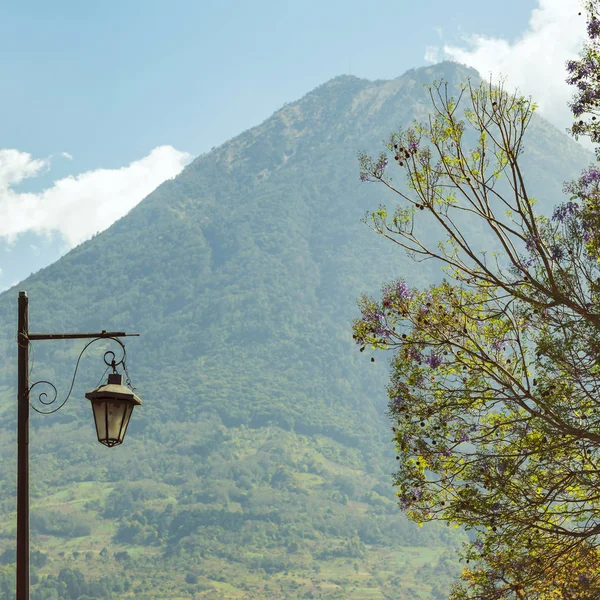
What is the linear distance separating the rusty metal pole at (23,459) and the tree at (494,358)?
15.5ft

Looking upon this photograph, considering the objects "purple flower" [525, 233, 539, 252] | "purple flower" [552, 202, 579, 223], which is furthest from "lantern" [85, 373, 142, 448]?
"purple flower" [552, 202, 579, 223]

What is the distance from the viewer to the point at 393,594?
19462cm

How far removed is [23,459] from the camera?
24.7ft

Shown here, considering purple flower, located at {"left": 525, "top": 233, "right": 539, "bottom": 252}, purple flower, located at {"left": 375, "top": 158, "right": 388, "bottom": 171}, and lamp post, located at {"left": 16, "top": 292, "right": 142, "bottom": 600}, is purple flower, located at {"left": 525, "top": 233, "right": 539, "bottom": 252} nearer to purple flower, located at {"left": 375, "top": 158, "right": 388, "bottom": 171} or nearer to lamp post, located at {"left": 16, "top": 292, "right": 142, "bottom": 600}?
purple flower, located at {"left": 375, "top": 158, "right": 388, "bottom": 171}

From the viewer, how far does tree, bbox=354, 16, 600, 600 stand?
11.3 metres

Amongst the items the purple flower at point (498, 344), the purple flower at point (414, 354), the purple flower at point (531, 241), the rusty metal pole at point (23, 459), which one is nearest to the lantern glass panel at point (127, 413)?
the rusty metal pole at point (23, 459)

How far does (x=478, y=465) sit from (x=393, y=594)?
191 m

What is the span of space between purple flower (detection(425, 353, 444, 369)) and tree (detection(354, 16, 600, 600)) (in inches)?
1.3

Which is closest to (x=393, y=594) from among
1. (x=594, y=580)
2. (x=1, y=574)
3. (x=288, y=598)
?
(x=288, y=598)

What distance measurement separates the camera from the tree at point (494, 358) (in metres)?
11.3

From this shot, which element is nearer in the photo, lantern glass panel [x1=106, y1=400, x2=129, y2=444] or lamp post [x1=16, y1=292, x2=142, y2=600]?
lamp post [x1=16, y1=292, x2=142, y2=600]

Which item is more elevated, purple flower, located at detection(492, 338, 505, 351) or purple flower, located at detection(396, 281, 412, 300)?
purple flower, located at detection(396, 281, 412, 300)

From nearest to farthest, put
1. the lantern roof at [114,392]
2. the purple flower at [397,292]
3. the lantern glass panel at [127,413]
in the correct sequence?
the lantern roof at [114,392] < the lantern glass panel at [127,413] < the purple flower at [397,292]

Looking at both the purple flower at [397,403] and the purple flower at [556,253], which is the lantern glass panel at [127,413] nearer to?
the purple flower at [397,403]
